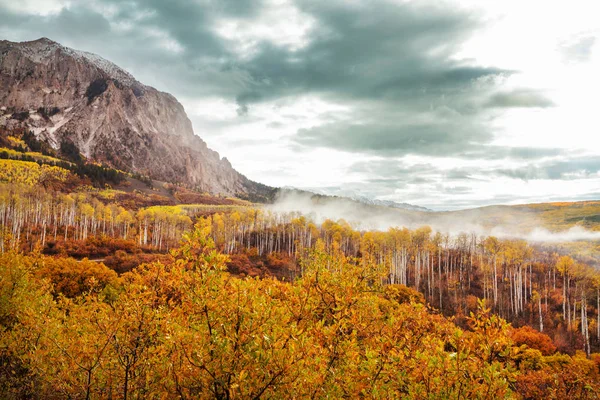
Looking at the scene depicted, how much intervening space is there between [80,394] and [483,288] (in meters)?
90.9

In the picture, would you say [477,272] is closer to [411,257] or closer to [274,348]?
[411,257]

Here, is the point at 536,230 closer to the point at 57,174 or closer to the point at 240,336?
the point at 240,336

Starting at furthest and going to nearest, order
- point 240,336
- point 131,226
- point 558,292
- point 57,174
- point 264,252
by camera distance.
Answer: point 57,174 < point 131,226 < point 264,252 < point 558,292 < point 240,336

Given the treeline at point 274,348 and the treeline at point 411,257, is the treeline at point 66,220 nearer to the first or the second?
the treeline at point 411,257

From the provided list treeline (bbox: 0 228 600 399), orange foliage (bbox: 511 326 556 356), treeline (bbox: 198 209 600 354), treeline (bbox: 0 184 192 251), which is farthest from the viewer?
treeline (bbox: 0 184 192 251)

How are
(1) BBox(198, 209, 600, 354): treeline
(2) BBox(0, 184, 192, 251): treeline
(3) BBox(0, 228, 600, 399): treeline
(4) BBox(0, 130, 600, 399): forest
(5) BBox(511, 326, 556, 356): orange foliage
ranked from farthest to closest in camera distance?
(2) BBox(0, 184, 192, 251): treeline
(1) BBox(198, 209, 600, 354): treeline
(5) BBox(511, 326, 556, 356): orange foliage
(4) BBox(0, 130, 600, 399): forest
(3) BBox(0, 228, 600, 399): treeline

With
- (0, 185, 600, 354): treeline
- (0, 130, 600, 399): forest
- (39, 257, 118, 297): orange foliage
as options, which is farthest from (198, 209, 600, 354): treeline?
(39, 257, 118, 297): orange foliage

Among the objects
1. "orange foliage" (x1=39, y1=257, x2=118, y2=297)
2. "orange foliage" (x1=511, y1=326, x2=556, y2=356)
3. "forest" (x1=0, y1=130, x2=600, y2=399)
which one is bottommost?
"orange foliage" (x1=511, y1=326, x2=556, y2=356)

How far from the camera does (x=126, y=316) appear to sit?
9375 mm

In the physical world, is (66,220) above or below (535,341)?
above

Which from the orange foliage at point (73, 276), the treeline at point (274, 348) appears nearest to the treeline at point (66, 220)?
the orange foliage at point (73, 276)

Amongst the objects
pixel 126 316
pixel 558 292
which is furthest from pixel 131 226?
pixel 558 292

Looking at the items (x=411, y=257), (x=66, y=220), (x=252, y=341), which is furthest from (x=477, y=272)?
(x=66, y=220)

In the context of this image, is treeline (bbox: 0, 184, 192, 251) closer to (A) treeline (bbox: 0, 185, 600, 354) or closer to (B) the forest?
(A) treeline (bbox: 0, 185, 600, 354)
